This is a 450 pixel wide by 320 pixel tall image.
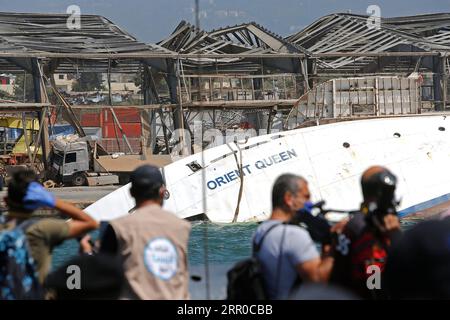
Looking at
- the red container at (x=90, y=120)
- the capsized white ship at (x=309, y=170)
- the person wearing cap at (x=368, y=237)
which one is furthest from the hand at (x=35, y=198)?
the red container at (x=90, y=120)

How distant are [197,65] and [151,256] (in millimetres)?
36573

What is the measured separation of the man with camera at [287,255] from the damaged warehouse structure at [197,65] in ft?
104

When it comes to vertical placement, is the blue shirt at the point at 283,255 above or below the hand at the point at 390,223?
below

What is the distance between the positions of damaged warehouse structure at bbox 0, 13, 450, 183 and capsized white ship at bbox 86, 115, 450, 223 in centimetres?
1275

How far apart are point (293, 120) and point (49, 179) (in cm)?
1393

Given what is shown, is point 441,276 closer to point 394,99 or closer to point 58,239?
point 58,239

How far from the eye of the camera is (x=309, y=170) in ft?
78.3

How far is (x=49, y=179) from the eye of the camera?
40.7 m

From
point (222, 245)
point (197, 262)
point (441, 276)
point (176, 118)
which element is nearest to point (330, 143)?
point (222, 245)

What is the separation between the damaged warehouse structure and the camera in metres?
40.4

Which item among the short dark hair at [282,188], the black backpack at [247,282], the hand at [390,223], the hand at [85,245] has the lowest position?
the black backpack at [247,282]

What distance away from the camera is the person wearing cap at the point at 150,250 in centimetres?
562

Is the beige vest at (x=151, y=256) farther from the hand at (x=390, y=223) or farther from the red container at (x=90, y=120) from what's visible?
the red container at (x=90, y=120)
